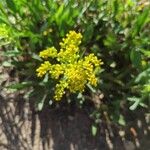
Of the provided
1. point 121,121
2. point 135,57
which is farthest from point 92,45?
point 121,121

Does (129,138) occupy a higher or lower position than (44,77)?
lower

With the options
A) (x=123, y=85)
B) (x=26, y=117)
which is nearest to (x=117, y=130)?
(x=123, y=85)

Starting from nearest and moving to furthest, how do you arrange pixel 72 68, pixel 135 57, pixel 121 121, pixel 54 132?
pixel 72 68
pixel 135 57
pixel 121 121
pixel 54 132

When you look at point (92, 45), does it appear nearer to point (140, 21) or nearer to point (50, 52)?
point (140, 21)

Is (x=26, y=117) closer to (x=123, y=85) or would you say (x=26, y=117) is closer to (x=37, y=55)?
(x=37, y=55)

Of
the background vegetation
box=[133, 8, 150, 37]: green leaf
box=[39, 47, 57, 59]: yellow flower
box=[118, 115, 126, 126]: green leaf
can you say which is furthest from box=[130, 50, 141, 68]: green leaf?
box=[39, 47, 57, 59]: yellow flower

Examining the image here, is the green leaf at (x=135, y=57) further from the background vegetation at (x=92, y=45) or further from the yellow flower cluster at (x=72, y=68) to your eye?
the yellow flower cluster at (x=72, y=68)

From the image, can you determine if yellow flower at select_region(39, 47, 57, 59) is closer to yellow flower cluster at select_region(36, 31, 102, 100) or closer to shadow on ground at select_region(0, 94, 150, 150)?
yellow flower cluster at select_region(36, 31, 102, 100)

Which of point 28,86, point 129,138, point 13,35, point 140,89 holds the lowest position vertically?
point 129,138
